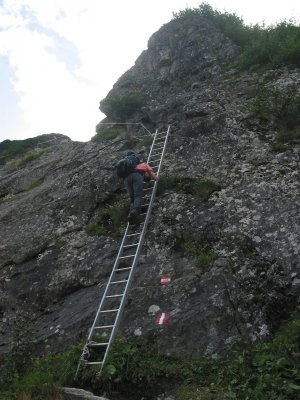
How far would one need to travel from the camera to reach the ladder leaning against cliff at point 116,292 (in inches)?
283

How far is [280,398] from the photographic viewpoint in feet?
18.1

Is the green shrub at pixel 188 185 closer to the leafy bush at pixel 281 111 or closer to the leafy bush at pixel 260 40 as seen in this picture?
the leafy bush at pixel 281 111

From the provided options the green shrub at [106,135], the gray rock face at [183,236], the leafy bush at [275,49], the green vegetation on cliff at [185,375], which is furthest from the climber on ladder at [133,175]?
the leafy bush at [275,49]

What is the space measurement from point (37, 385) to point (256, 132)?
7120 mm

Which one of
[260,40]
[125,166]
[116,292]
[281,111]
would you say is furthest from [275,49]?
[116,292]

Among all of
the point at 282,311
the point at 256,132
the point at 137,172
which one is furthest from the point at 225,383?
the point at 256,132

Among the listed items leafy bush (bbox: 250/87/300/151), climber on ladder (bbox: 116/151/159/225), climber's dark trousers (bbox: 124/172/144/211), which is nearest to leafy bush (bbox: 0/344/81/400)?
climber's dark trousers (bbox: 124/172/144/211)

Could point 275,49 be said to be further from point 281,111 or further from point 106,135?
point 106,135

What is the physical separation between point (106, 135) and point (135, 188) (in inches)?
159

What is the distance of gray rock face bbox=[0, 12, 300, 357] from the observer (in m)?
7.26

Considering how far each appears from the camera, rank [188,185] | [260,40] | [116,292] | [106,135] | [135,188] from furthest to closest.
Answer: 1. [260,40]
2. [106,135]
3. [188,185]
4. [135,188]
5. [116,292]

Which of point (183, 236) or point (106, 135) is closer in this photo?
point (183, 236)

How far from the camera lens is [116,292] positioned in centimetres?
834

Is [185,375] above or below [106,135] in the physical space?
below
